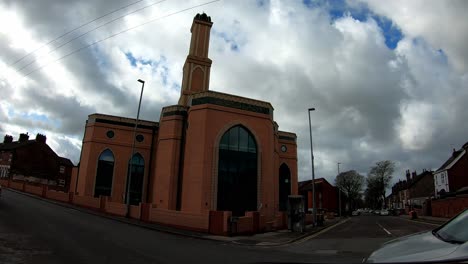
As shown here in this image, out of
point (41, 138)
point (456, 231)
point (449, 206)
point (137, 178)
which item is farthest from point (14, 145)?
point (456, 231)

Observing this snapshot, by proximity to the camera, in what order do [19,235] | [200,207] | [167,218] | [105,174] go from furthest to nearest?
[105,174] < [200,207] < [167,218] < [19,235]

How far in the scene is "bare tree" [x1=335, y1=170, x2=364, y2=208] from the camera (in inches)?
3698

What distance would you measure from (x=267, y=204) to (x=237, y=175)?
13.5ft

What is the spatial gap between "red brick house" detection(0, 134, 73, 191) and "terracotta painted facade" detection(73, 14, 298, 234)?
26.4 meters

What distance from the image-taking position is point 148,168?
1671 inches

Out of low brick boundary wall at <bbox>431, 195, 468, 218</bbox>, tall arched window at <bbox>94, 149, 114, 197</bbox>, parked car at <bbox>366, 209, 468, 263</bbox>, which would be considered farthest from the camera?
tall arched window at <bbox>94, 149, 114, 197</bbox>

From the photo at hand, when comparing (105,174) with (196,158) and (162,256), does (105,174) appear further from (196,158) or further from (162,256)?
(162,256)

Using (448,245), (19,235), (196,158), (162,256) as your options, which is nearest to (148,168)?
(196,158)

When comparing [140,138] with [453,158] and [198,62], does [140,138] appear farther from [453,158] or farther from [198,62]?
[453,158]

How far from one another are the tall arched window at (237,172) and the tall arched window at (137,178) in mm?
14344

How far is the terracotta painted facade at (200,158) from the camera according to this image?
100 feet

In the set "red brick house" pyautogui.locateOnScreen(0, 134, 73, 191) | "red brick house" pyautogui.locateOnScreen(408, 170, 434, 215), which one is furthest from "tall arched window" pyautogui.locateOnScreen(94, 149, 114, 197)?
"red brick house" pyautogui.locateOnScreen(408, 170, 434, 215)

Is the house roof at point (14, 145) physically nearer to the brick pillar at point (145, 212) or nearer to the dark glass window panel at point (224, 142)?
the brick pillar at point (145, 212)

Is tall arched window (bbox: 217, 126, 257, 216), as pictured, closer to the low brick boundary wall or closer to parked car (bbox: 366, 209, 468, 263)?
the low brick boundary wall
